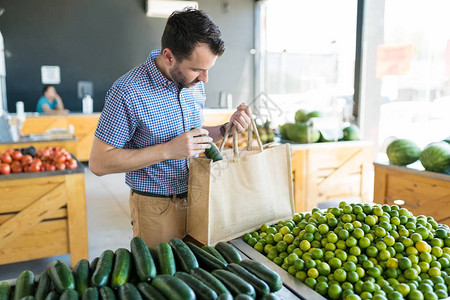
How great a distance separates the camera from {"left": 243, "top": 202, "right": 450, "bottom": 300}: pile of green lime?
1191mm

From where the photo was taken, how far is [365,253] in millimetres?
1370

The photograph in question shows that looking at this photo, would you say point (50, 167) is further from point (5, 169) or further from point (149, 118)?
point (149, 118)

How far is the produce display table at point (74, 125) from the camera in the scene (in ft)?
22.0

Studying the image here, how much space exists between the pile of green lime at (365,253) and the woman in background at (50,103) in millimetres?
6500

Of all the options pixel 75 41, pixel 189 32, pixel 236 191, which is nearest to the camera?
pixel 189 32

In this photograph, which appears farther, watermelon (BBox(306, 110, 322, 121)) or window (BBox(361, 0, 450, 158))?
window (BBox(361, 0, 450, 158))

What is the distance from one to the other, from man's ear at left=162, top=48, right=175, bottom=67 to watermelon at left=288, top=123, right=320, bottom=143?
2662mm

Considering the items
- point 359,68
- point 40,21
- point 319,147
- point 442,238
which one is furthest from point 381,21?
point 40,21

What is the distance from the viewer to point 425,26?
443cm

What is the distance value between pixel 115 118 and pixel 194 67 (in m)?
0.38

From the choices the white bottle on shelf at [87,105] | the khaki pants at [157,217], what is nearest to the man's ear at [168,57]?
the khaki pants at [157,217]

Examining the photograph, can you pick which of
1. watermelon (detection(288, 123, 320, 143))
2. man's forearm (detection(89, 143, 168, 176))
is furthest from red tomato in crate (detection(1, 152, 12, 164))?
watermelon (detection(288, 123, 320, 143))

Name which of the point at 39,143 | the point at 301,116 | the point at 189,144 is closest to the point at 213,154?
the point at 189,144

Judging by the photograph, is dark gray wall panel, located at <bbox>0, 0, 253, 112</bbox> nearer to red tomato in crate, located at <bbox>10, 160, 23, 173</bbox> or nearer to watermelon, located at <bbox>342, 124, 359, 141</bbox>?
watermelon, located at <bbox>342, 124, 359, 141</bbox>
